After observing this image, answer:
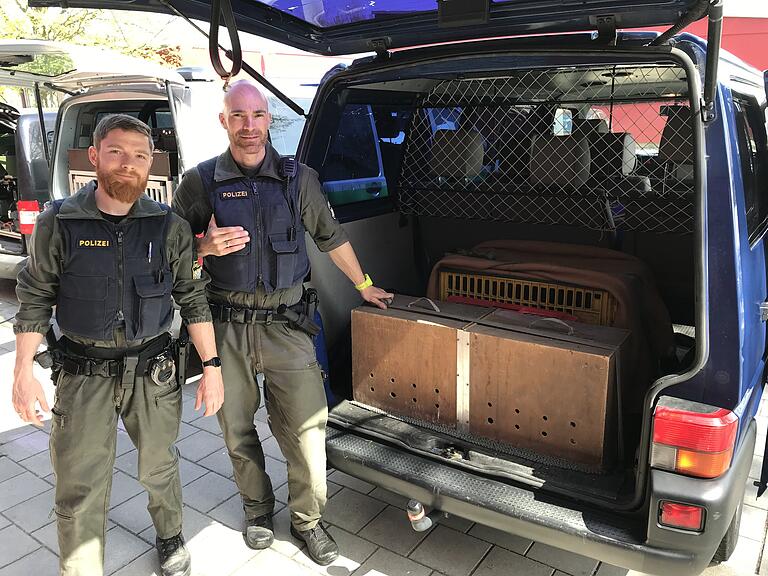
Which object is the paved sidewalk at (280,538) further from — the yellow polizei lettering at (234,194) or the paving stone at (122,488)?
the yellow polizei lettering at (234,194)

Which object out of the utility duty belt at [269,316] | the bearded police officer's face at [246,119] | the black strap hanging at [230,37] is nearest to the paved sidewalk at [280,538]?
the utility duty belt at [269,316]

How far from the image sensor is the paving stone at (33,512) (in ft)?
9.74

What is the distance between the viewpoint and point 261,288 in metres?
2.55

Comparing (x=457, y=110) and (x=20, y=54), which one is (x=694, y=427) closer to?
(x=457, y=110)

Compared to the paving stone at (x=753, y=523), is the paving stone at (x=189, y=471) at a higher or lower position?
higher

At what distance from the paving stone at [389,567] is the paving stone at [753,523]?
4.76 ft

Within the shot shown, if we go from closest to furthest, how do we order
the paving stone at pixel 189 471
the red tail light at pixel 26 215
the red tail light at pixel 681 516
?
the red tail light at pixel 681 516
the paving stone at pixel 189 471
the red tail light at pixel 26 215

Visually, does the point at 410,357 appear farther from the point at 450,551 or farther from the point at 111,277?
the point at 111,277

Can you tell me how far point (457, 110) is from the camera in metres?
3.70

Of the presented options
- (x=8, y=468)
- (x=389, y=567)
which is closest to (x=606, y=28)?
(x=389, y=567)

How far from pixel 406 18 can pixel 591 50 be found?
726mm

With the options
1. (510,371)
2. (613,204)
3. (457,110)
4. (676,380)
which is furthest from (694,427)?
(457,110)

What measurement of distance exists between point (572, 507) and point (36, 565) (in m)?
2.24

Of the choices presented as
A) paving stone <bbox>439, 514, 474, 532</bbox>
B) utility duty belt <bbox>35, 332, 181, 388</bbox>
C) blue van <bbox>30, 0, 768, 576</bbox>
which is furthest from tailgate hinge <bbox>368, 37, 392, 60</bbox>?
paving stone <bbox>439, 514, 474, 532</bbox>
